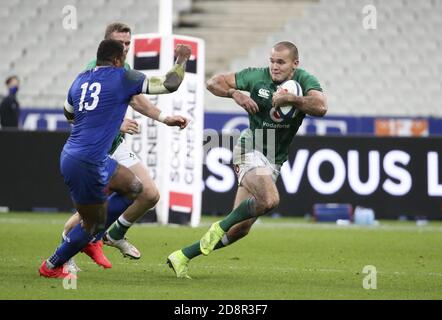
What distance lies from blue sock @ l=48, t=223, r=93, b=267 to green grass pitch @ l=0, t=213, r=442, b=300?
21 centimetres

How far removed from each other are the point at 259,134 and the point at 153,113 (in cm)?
109

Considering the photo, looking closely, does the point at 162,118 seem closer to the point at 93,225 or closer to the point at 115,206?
the point at 115,206

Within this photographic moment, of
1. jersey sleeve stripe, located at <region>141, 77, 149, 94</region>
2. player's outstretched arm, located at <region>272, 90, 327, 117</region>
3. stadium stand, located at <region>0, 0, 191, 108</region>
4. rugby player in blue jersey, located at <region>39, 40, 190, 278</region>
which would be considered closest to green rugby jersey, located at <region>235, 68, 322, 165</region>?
player's outstretched arm, located at <region>272, 90, 327, 117</region>

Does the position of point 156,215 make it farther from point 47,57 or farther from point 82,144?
point 47,57

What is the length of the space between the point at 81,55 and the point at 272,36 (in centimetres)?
518

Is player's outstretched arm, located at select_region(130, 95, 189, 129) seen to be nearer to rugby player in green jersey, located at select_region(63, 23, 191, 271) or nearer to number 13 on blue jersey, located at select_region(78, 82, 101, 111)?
rugby player in green jersey, located at select_region(63, 23, 191, 271)

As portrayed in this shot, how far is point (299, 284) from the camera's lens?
899cm

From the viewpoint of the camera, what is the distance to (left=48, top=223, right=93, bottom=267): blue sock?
8.72 m

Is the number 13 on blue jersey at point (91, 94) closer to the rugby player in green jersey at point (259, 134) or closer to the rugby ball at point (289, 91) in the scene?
the rugby player in green jersey at point (259, 134)

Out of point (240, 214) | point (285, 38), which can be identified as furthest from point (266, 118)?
point (285, 38)

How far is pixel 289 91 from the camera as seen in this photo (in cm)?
936
